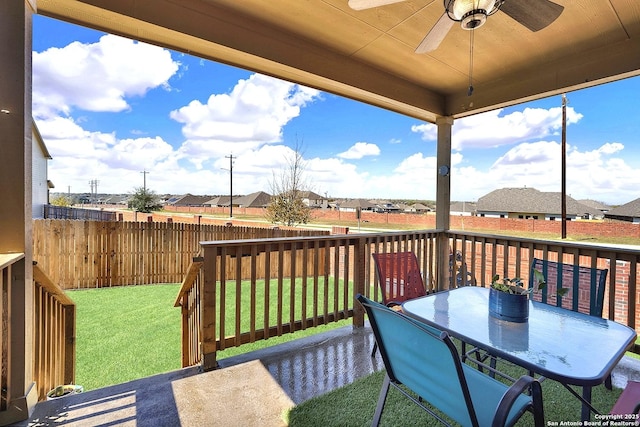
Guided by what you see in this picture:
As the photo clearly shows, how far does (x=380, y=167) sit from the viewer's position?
23.6 m

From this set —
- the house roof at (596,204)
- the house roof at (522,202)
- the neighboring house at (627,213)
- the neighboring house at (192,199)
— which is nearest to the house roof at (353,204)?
the house roof at (522,202)

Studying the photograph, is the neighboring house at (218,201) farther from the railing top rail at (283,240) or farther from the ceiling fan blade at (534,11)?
the ceiling fan blade at (534,11)

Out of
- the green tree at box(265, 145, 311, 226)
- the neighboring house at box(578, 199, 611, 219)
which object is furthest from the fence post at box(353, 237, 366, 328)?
the neighboring house at box(578, 199, 611, 219)

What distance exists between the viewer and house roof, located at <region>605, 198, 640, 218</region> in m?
12.6

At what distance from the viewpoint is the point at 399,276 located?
299cm

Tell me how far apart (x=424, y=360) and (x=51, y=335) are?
2.99m

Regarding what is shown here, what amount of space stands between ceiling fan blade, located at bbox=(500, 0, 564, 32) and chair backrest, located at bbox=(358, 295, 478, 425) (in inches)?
85.0

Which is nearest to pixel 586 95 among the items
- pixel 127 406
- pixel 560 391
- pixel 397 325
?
pixel 560 391

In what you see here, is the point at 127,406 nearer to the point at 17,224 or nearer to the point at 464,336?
the point at 17,224

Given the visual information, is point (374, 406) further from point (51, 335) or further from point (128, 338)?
point (128, 338)

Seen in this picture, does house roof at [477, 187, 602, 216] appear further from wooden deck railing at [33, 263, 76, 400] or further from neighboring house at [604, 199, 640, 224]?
wooden deck railing at [33, 263, 76, 400]

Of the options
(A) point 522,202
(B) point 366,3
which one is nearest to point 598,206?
(A) point 522,202

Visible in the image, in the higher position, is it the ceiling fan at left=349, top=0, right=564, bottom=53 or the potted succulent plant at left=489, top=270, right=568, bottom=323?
the ceiling fan at left=349, top=0, right=564, bottom=53

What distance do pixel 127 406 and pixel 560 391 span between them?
2.92 meters
